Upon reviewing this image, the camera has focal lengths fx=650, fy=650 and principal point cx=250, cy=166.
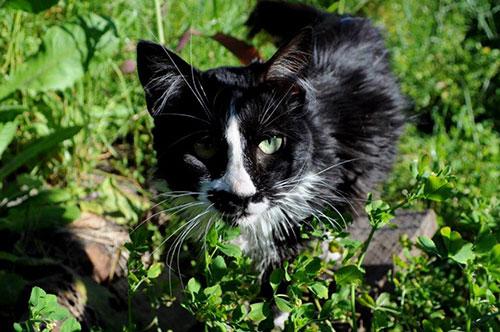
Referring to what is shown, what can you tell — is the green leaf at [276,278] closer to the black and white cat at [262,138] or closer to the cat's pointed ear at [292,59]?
the black and white cat at [262,138]

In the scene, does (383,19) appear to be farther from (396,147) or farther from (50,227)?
(50,227)

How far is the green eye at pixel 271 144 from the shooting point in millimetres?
1809

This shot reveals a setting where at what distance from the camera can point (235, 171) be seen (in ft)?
5.64

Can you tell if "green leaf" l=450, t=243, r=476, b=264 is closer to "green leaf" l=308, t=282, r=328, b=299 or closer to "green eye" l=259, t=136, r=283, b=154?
"green leaf" l=308, t=282, r=328, b=299

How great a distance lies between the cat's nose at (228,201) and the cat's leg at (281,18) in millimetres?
1100

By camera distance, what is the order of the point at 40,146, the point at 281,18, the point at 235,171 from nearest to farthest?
1. the point at 235,171
2. the point at 40,146
3. the point at 281,18

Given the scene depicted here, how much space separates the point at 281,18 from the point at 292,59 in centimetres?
99

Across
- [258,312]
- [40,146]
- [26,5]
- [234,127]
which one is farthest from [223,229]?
[26,5]

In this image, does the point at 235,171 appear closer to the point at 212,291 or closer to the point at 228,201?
the point at 228,201

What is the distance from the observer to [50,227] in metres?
2.25

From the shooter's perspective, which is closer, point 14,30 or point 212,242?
point 212,242

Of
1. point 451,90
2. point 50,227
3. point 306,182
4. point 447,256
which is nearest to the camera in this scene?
point 447,256

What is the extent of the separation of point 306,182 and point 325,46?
65 cm

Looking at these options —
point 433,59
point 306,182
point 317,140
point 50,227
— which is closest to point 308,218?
point 306,182
